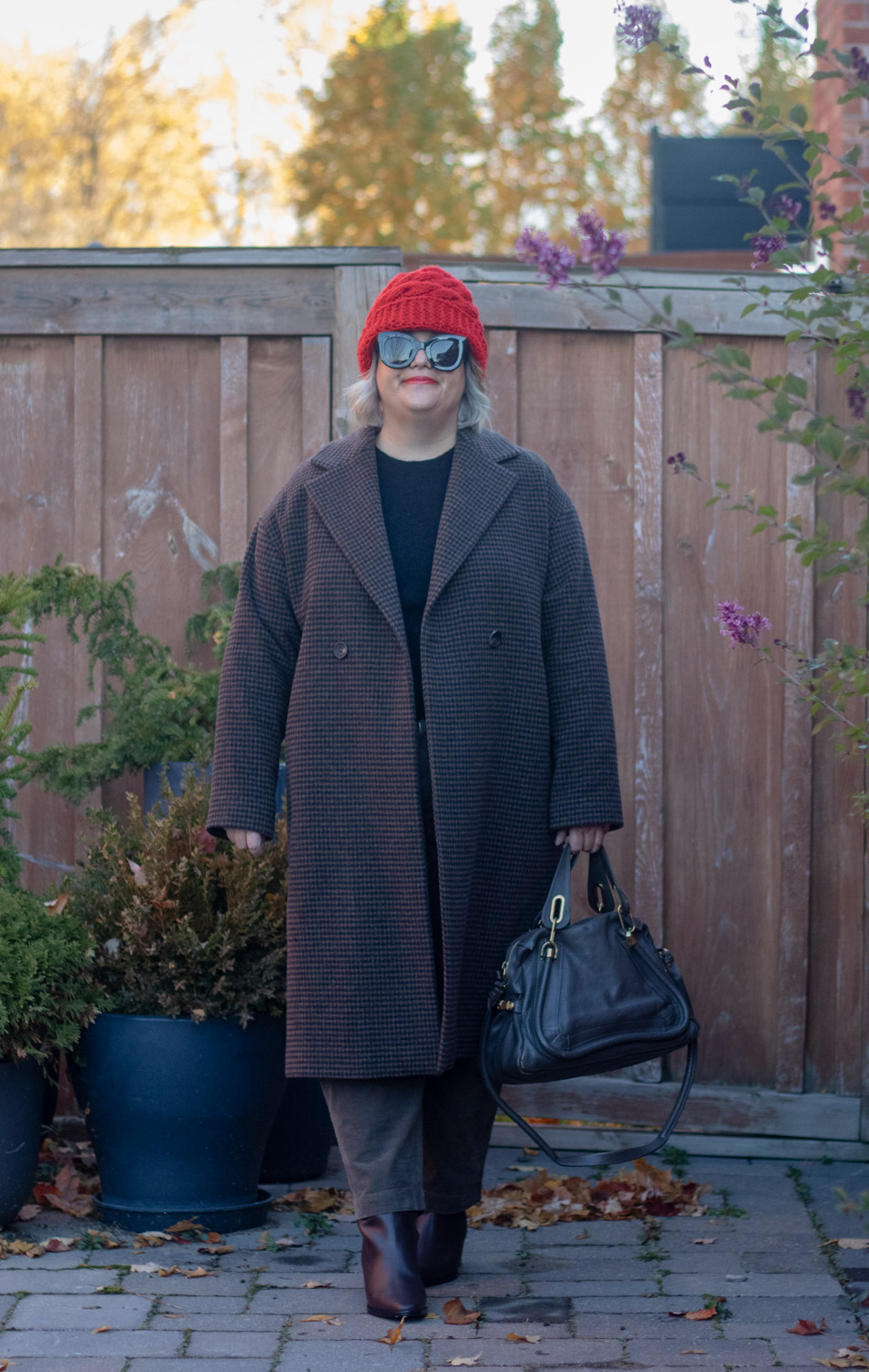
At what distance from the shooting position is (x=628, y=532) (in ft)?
13.3

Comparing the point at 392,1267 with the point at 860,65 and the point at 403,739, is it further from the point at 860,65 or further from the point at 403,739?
the point at 860,65

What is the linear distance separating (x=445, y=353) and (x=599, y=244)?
85 cm

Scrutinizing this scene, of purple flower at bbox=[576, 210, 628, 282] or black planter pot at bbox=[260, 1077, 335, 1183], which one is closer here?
purple flower at bbox=[576, 210, 628, 282]

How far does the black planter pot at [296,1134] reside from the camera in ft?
12.0

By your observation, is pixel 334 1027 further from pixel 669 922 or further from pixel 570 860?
pixel 669 922

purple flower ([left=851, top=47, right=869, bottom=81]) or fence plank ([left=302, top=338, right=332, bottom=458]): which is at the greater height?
purple flower ([left=851, top=47, right=869, bottom=81])

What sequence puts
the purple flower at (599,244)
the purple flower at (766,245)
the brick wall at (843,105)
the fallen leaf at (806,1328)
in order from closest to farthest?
→ the purple flower at (599,244) < the purple flower at (766,245) < the fallen leaf at (806,1328) < the brick wall at (843,105)

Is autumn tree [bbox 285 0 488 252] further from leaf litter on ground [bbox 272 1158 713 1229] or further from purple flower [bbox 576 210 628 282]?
purple flower [bbox 576 210 628 282]

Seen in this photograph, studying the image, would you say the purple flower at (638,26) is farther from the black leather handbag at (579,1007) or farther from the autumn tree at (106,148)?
the autumn tree at (106,148)

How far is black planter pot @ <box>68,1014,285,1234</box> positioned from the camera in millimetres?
3215

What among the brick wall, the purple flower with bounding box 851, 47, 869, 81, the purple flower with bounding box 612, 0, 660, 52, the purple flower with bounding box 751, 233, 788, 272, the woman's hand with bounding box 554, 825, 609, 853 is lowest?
the woman's hand with bounding box 554, 825, 609, 853

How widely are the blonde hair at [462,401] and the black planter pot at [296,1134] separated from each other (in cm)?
168

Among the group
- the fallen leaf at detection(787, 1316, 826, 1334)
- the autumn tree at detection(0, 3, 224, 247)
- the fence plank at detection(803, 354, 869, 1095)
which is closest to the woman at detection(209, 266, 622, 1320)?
the fallen leaf at detection(787, 1316, 826, 1334)

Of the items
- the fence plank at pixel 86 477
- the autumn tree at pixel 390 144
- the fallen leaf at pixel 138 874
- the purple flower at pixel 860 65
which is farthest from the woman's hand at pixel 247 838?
the autumn tree at pixel 390 144
